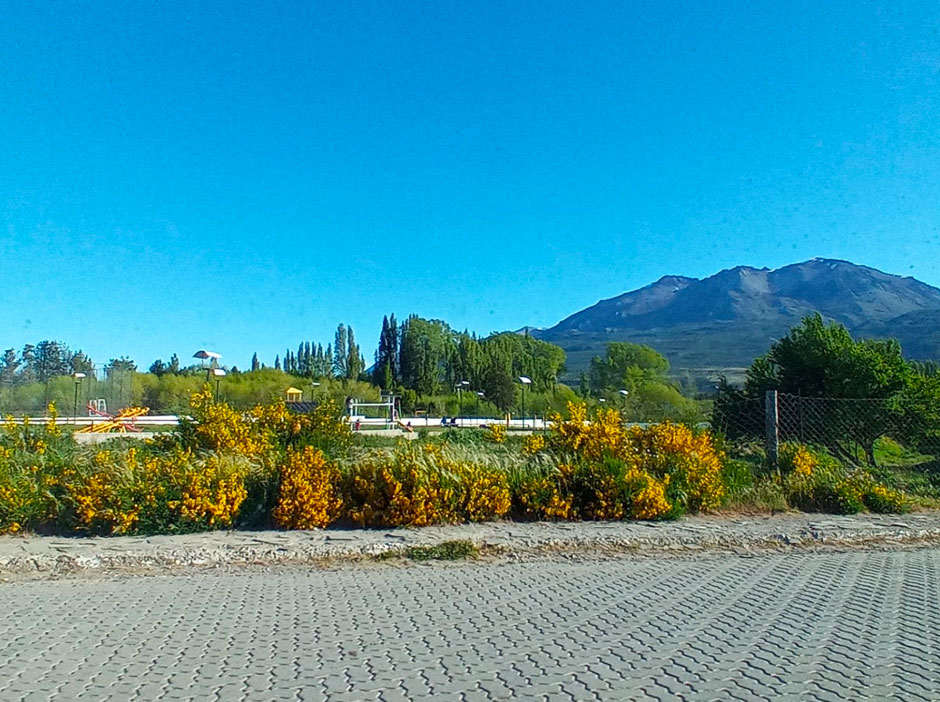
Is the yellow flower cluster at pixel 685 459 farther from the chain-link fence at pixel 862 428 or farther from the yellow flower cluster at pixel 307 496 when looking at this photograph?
the yellow flower cluster at pixel 307 496

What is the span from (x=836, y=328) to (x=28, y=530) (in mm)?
16309

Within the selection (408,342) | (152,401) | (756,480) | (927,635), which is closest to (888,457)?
(756,480)

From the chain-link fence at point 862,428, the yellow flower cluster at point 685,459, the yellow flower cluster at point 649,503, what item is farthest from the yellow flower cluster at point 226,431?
the chain-link fence at point 862,428

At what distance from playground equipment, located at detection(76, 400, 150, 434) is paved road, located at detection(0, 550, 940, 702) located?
2402 centimetres

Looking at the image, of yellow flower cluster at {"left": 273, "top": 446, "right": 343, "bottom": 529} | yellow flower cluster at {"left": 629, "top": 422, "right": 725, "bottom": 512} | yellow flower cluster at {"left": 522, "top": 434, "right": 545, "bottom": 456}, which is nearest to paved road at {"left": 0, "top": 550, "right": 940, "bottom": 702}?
yellow flower cluster at {"left": 273, "top": 446, "right": 343, "bottom": 529}

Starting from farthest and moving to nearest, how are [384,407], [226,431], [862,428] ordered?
→ [384,407]
[862,428]
[226,431]

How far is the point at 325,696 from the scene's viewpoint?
151 inches

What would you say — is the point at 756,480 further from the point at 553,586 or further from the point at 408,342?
the point at 408,342

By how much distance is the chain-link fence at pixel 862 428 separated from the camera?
12.4 metres

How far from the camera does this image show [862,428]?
512 inches

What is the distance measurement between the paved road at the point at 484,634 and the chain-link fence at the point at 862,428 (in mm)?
5449

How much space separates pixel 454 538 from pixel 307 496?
188 cm

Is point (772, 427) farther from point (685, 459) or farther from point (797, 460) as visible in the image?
point (685, 459)

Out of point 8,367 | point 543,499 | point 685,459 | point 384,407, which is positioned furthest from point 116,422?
point 685,459
